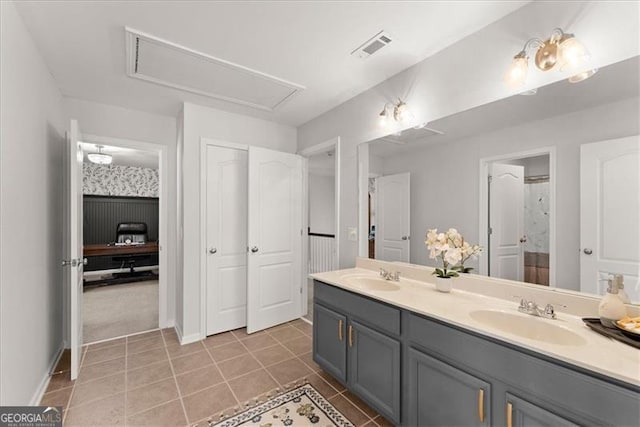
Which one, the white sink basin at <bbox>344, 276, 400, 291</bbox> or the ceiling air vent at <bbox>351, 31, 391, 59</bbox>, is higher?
the ceiling air vent at <bbox>351, 31, 391, 59</bbox>

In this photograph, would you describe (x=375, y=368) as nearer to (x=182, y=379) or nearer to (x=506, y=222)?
(x=506, y=222)

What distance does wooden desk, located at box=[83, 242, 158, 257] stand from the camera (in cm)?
527

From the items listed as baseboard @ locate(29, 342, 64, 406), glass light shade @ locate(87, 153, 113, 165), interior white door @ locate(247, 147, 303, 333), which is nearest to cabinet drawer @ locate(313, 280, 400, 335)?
interior white door @ locate(247, 147, 303, 333)

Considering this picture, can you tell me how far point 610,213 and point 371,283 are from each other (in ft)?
4.82

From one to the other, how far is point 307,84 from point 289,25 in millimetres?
782

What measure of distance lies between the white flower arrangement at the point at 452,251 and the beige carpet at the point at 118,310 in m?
3.35

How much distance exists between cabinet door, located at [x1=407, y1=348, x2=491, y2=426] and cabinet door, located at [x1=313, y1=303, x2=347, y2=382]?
22.8 inches

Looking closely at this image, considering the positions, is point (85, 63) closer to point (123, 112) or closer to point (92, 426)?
point (123, 112)

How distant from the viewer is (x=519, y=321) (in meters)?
1.41

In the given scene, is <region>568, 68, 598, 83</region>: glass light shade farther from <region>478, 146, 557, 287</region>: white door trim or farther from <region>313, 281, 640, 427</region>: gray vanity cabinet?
<region>313, 281, 640, 427</region>: gray vanity cabinet

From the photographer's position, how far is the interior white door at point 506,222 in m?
1.63

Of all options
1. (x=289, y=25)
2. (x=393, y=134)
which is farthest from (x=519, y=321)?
(x=289, y=25)

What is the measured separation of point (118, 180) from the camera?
6.37 m

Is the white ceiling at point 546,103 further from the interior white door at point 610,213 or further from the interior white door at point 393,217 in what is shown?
the interior white door at point 393,217
